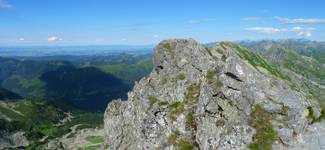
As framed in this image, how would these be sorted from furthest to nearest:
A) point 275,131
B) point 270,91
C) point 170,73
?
1. point 170,73
2. point 270,91
3. point 275,131

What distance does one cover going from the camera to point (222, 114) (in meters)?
61.0

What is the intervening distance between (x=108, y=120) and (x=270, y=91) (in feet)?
147

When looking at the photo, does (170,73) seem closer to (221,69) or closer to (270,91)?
(221,69)

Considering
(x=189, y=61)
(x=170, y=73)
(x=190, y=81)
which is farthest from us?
(x=189, y=61)

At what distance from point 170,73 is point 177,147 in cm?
2586

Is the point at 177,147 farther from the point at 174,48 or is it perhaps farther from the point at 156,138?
the point at 174,48

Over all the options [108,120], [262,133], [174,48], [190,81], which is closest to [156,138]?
[190,81]

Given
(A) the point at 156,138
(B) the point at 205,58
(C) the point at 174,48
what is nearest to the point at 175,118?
(A) the point at 156,138

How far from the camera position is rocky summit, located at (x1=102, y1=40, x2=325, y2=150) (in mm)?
55000

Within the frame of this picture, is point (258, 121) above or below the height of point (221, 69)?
below

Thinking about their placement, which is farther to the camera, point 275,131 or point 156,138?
point 156,138

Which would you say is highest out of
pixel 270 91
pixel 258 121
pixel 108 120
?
pixel 270 91

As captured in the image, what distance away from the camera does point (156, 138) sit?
6731cm

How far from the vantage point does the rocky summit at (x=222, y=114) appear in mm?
55000
